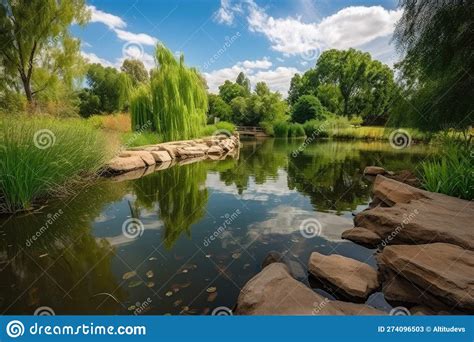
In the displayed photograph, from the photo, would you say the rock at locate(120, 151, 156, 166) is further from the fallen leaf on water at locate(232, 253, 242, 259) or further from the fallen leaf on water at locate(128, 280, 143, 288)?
the fallen leaf on water at locate(128, 280, 143, 288)

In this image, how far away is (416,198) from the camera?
396 cm

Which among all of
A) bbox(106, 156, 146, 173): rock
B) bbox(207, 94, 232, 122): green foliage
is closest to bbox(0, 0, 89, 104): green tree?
bbox(106, 156, 146, 173): rock

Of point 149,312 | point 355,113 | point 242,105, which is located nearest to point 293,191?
point 149,312

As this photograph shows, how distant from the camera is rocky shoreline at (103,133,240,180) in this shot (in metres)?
7.14

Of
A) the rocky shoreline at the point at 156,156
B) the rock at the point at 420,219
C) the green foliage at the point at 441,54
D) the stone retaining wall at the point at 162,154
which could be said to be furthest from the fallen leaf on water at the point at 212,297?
the stone retaining wall at the point at 162,154

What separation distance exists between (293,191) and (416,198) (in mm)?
2157

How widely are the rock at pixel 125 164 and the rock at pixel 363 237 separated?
18.4ft

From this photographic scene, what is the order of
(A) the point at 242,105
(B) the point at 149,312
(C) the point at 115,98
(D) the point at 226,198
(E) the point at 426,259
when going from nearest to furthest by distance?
(B) the point at 149,312, (E) the point at 426,259, (D) the point at 226,198, (C) the point at 115,98, (A) the point at 242,105

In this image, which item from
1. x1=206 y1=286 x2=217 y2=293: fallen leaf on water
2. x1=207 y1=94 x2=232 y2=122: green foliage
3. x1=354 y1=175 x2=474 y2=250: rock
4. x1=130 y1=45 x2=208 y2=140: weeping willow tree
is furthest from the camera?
x1=207 y1=94 x2=232 y2=122: green foliage

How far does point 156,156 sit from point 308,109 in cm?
2488

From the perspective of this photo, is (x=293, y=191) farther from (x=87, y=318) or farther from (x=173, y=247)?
(x=87, y=318)

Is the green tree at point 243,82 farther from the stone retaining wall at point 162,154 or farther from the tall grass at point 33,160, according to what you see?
the tall grass at point 33,160

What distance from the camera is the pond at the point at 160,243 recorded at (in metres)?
2.18

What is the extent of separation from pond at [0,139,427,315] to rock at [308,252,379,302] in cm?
10
